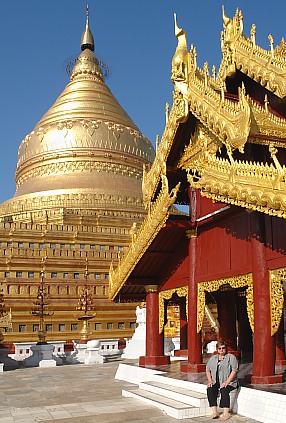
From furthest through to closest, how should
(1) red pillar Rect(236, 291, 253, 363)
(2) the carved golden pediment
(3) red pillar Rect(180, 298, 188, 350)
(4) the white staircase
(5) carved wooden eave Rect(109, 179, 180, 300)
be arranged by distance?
(3) red pillar Rect(180, 298, 188, 350)
(1) red pillar Rect(236, 291, 253, 363)
(5) carved wooden eave Rect(109, 179, 180, 300)
(2) the carved golden pediment
(4) the white staircase

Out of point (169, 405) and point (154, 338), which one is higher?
point (154, 338)

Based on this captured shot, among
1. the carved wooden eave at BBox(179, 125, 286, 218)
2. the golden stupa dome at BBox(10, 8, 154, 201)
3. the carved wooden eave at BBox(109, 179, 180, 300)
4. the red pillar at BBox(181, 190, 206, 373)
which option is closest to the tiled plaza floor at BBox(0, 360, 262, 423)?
the red pillar at BBox(181, 190, 206, 373)

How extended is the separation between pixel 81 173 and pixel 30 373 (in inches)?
880

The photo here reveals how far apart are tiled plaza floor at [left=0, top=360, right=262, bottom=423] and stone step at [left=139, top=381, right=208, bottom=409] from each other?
1.52ft

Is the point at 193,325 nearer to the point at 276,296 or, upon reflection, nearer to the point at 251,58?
the point at 276,296

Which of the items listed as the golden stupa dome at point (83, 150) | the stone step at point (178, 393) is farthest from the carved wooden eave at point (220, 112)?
the golden stupa dome at point (83, 150)

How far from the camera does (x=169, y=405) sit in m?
8.64

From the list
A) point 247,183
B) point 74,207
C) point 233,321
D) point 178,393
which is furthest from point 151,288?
point 74,207

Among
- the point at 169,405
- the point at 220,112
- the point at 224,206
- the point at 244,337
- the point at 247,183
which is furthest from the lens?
the point at 244,337

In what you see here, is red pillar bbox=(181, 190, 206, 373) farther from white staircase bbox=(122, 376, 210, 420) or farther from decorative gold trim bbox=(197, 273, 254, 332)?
white staircase bbox=(122, 376, 210, 420)

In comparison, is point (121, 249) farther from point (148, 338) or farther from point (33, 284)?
point (148, 338)

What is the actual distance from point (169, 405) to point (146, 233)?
12.9 ft

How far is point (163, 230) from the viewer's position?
36.8 feet

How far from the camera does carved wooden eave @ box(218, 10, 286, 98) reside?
335 inches
